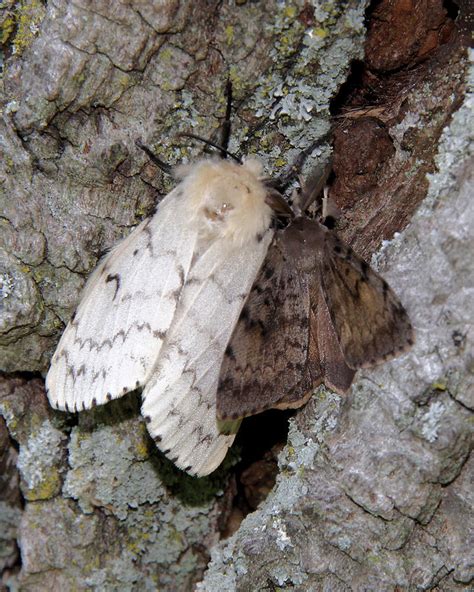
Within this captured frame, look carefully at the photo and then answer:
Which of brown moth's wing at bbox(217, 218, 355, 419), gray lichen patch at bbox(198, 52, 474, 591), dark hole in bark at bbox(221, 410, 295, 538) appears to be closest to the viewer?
gray lichen patch at bbox(198, 52, 474, 591)

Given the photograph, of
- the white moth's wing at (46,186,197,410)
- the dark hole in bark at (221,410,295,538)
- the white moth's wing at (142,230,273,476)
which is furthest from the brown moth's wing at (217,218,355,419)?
the dark hole in bark at (221,410,295,538)

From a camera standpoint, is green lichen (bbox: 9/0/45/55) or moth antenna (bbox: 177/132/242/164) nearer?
green lichen (bbox: 9/0/45/55)

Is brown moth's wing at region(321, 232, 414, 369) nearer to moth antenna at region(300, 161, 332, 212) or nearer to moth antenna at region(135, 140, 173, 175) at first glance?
moth antenna at region(300, 161, 332, 212)

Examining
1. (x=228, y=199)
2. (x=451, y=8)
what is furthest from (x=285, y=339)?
(x=451, y=8)

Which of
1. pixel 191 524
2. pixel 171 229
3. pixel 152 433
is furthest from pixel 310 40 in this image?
pixel 191 524

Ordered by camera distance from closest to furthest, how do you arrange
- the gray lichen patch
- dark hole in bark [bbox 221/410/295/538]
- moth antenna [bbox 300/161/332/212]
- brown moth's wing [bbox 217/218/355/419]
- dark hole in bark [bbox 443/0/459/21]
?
the gray lichen patch
dark hole in bark [bbox 443/0/459/21]
brown moth's wing [bbox 217/218/355/419]
moth antenna [bbox 300/161/332/212]
dark hole in bark [bbox 221/410/295/538]

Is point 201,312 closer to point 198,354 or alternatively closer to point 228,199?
point 198,354

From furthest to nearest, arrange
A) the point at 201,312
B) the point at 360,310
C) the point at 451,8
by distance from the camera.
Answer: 1. the point at 201,312
2. the point at 360,310
3. the point at 451,8
